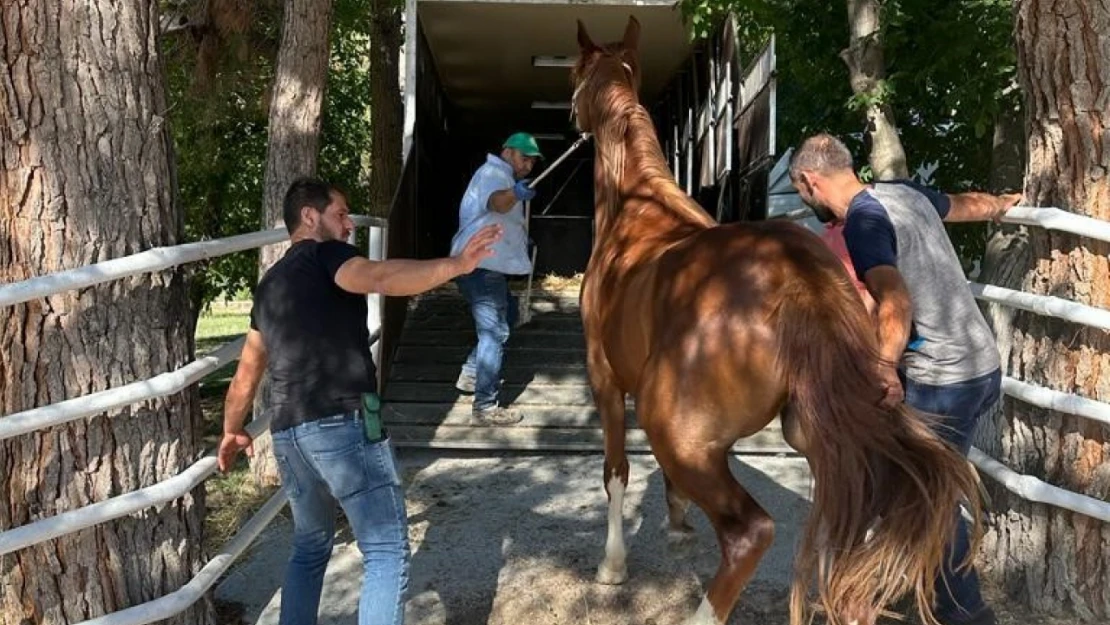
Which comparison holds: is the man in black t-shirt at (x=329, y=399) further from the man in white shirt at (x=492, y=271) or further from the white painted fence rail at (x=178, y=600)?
the man in white shirt at (x=492, y=271)

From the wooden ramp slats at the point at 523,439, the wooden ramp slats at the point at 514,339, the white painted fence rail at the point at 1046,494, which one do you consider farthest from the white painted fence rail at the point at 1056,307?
the wooden ramp slats at the point at 514,339

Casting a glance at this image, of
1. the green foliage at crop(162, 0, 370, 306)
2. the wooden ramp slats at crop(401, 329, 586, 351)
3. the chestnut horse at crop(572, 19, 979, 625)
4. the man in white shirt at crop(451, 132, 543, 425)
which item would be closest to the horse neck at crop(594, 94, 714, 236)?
the chestnut horse at crop(572, 19, 979, 625)

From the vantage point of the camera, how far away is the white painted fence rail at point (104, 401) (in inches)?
97.0

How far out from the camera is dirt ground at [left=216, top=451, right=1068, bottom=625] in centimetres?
388

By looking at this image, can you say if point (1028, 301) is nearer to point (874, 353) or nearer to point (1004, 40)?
point (874, 353)

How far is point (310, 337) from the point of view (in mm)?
2883

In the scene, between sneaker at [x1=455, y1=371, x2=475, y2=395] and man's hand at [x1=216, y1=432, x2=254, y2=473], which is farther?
sneaker at [x1=455, y1=371, x2=475, y2=395]

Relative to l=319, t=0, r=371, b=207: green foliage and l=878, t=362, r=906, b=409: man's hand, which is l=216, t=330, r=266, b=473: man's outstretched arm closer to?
l=878, t=362, r=906, b=409: man's hand

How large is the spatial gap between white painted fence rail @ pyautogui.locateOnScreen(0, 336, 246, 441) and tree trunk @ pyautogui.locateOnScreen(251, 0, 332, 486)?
291cm

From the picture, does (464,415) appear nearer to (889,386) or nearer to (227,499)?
(227,499)

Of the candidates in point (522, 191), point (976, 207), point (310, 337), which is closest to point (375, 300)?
point (522, 191)

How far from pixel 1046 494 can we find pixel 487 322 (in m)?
3.70

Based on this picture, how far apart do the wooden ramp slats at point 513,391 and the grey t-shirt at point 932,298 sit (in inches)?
116

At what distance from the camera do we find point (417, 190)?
8312 mm
